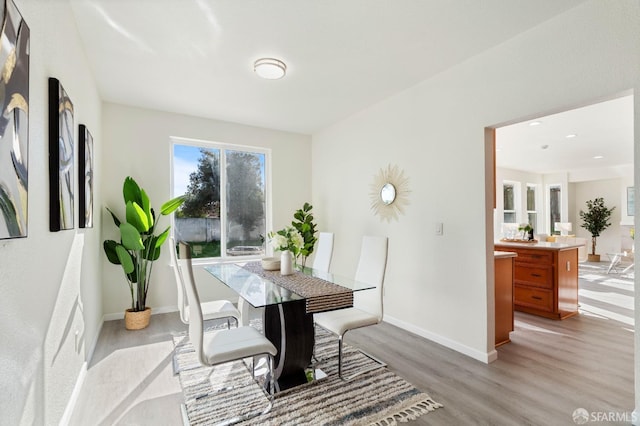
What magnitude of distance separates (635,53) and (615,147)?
5.74 meters

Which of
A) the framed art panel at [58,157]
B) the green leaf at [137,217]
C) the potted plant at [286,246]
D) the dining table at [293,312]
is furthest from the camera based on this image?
the green leaf at [137,217]

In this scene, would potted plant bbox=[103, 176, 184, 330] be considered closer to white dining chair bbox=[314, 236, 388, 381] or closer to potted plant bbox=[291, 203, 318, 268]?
potted plant bbox=[291, 203, 318, 268]

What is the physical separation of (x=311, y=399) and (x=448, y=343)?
1608mm

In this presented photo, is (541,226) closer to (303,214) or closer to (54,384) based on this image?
(303,214)

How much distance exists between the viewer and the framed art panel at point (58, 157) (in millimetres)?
1693

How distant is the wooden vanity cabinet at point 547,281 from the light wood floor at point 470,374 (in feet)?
0.85

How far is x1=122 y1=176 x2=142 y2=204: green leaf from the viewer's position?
3705 mm

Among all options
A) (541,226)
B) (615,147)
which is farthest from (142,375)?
(541,226)

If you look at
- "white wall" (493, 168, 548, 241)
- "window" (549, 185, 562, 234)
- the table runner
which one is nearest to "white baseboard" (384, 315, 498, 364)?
the table runner

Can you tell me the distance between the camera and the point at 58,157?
174 cm

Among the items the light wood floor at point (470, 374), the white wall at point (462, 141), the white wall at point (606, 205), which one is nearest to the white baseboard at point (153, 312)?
the light wood floor at point (470, 374)

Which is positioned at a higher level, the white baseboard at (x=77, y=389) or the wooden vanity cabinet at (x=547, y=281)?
the wooden vanity cabinet at (x=547, y=281)

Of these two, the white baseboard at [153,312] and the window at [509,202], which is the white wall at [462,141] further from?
the window at [509,202]

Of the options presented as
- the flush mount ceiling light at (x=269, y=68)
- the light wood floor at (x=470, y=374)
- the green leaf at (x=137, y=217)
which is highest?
the flush mount ceiling light at (x=269, y=68)
